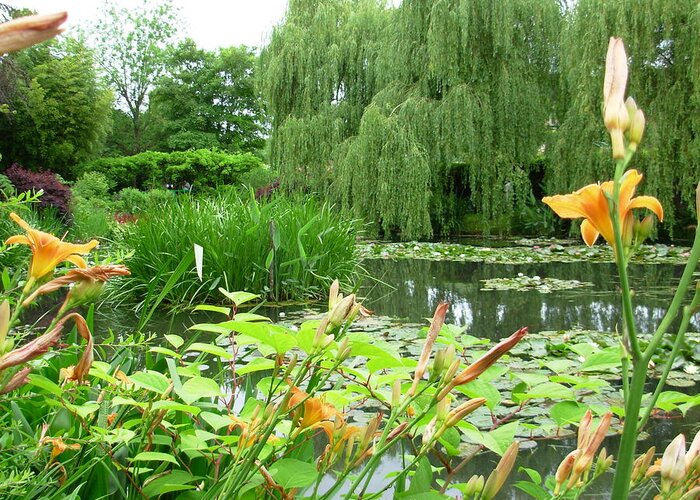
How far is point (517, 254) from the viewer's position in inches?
292

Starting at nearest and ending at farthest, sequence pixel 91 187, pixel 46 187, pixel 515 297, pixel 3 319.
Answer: pixel 3 319 → pixel 515 297 → pixel 46 187 → pixel 91 187

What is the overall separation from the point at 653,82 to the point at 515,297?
4.88 metres

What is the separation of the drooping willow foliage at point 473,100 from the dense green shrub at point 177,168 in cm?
982

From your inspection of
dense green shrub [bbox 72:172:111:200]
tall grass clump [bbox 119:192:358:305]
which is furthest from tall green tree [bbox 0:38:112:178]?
tall grass clump [bbox 119:192:358:305]

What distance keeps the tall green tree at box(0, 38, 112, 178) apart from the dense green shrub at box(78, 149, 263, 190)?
39.9 inches

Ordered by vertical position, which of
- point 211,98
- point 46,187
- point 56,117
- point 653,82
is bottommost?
point 46,187

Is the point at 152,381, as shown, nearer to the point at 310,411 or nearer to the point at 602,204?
the point at 310,411

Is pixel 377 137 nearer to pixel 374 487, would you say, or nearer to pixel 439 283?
pixel 439 283

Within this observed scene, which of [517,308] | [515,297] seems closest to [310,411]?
[517,308]

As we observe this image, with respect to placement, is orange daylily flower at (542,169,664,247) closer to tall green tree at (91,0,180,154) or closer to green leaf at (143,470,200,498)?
green leaf at (143,470,200,498)

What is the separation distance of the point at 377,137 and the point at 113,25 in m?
27.7

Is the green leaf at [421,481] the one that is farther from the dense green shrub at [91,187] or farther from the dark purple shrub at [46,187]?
the dense green shrub at [91,187]

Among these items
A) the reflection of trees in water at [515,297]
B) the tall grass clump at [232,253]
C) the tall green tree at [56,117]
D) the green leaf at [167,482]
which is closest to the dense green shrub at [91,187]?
the tall green tree at [56,117]

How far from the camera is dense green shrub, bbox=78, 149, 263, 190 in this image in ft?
65.1
